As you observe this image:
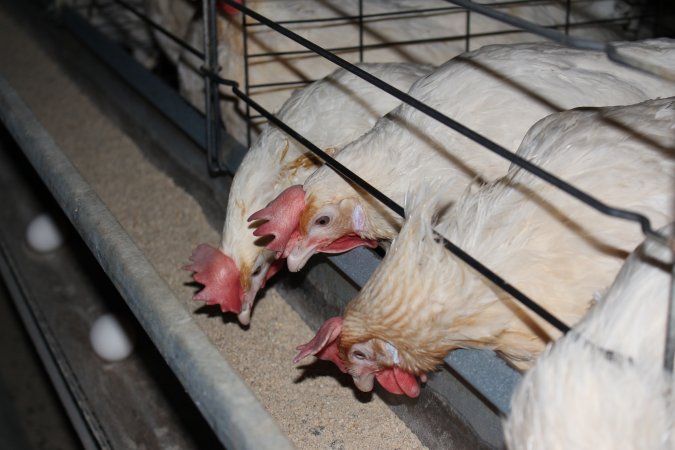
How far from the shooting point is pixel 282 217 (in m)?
1.71

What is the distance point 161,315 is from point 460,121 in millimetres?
709

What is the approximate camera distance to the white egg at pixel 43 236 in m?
2.72

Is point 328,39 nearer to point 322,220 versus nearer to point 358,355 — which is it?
point 322,220

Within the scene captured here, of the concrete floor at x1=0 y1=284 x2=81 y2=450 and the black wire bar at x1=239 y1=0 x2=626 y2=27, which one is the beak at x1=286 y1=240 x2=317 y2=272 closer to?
the black wire bar at x1=239 y1=0 x2=626 y2=27

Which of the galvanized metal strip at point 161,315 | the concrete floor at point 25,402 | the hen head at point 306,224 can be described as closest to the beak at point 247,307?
the hen head at point 306,224

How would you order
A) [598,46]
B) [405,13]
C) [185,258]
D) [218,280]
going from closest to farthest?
[598,46], [218,280], [185,258], [405,13]

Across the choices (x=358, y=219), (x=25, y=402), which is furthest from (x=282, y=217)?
(x=25, y=402)

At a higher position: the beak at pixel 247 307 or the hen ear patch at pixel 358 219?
the hen ear patch at pixel 358 219

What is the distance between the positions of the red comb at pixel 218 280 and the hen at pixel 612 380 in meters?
0.89

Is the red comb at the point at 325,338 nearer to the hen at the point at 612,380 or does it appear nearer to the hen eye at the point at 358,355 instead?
the hen eye at the point at 358,355

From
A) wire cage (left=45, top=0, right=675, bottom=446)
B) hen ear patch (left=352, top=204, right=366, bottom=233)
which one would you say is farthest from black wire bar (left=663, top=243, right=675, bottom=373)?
wire cage (left=45, top=0, right=675, bottom=446)

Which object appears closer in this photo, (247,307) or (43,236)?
(247,307)

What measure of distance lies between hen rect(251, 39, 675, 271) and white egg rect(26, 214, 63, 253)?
4.24 feet

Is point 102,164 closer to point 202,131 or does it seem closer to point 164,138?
point 164,138
